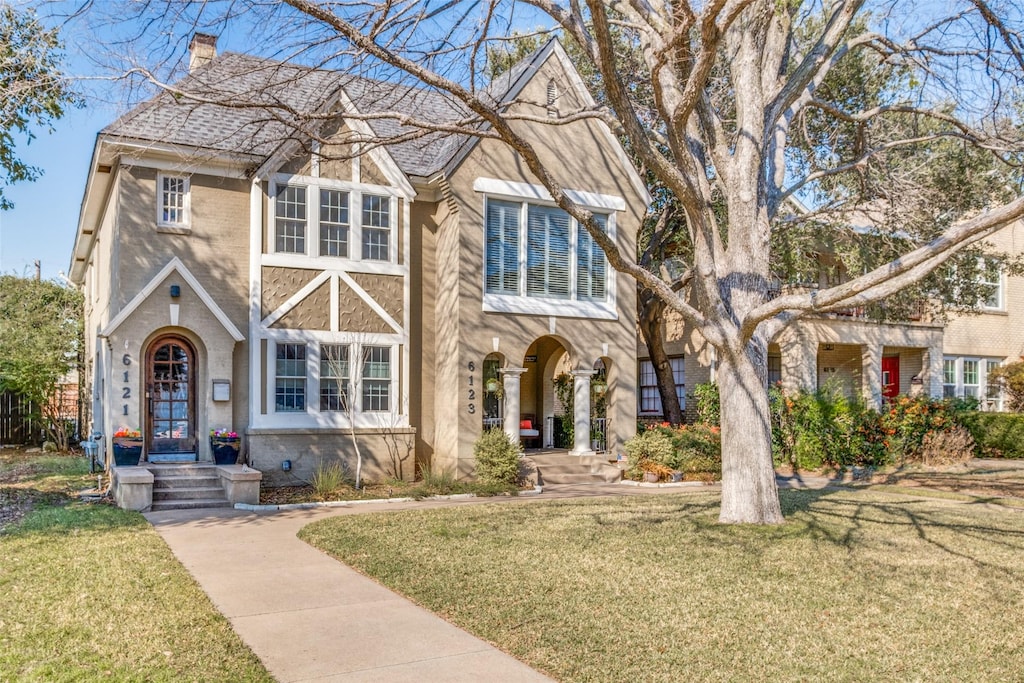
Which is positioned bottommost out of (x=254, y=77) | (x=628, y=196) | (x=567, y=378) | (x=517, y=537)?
(x=517, y=537)

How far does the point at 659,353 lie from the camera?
2397 cm

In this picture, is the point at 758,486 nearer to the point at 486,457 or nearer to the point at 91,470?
the point at 486,457

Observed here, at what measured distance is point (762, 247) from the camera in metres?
11.7

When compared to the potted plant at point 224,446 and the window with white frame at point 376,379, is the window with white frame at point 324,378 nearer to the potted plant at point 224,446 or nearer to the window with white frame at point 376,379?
the window with white frame at point 376,379

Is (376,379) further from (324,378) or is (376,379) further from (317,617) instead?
(317,617)

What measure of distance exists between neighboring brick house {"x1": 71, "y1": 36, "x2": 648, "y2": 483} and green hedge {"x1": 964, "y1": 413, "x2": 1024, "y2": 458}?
34.5 ft

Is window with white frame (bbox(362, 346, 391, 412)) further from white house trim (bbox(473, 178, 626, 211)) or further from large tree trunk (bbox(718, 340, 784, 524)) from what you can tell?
large tree trunk (bbox(718, 340, 784, 524))

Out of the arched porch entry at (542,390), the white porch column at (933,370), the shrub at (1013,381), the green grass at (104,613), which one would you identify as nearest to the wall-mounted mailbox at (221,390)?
the green grass at (104,613)

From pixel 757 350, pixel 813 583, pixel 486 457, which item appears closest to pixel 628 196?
pixel 486 457

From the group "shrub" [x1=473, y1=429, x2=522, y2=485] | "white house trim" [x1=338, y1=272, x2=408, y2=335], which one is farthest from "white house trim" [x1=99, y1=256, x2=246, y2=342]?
"shrub" [x1=473, y1=429, x2=522, y2=485]

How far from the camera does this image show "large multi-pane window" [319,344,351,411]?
1627cm

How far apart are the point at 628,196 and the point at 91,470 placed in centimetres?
1286

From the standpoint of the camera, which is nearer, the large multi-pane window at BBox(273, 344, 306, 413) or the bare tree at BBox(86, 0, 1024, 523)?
the bare tree at BBox(86, 0, 1024, 523)

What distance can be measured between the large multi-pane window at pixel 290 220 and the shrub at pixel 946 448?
49.2ft
